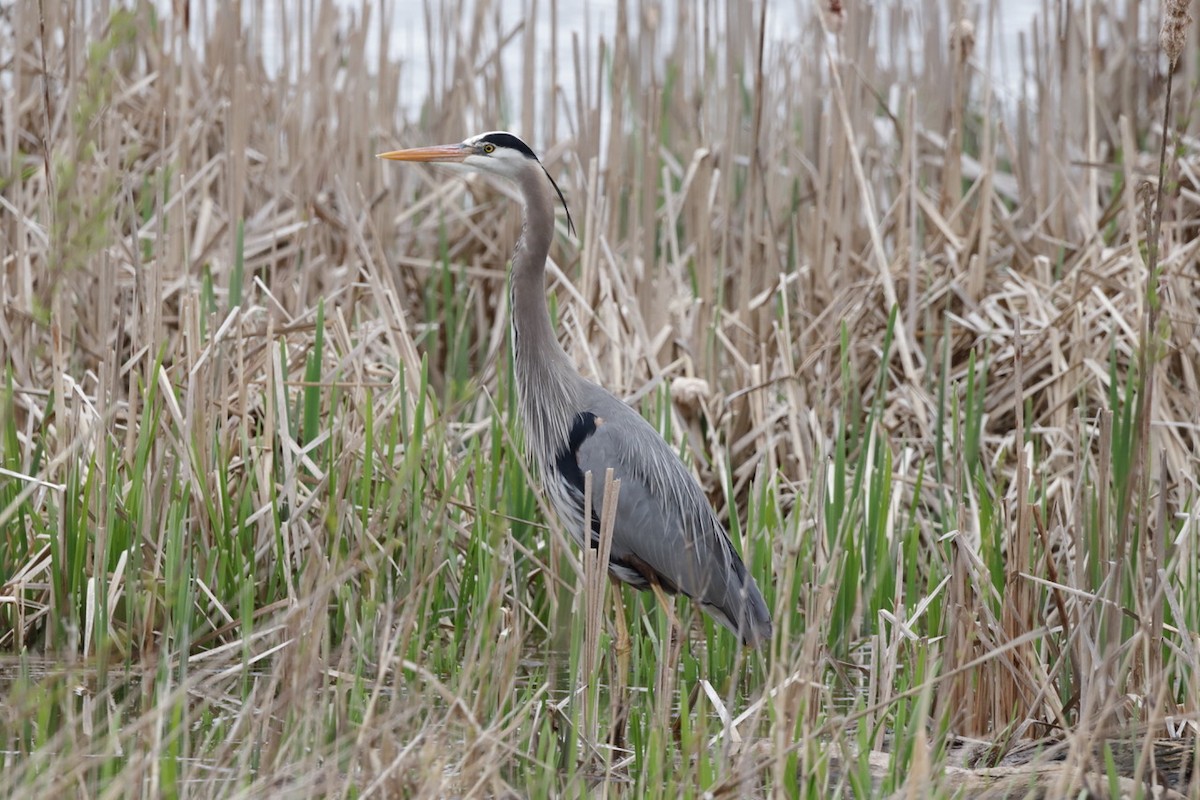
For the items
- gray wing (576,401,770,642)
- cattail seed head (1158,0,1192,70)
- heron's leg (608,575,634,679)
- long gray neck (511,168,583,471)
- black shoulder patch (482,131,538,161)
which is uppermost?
cattail seed head (1158,0,1192,70)

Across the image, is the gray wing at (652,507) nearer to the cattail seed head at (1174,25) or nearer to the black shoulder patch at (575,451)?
the black shoulder patch at (575,451)

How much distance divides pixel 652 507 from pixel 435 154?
1.10m

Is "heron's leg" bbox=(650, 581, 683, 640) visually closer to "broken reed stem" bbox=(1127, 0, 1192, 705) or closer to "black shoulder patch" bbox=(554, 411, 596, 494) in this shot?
"black shoulder patch" bbox=(554, 411, 596, 494)

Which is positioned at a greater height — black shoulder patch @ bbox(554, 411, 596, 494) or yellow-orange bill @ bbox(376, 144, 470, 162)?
yellow-orange bill @ bbox(376, 144, 470, 162)

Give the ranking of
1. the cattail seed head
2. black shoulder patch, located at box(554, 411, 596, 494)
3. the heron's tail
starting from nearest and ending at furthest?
the cattail seed head → the heron's tail → black shoulder patch, located at box(554, 411, 596, 494)

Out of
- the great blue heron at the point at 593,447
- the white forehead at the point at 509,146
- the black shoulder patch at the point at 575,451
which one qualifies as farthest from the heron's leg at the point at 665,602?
the white forehead at the point at 509,146

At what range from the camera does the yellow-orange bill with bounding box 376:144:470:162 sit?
3857mm

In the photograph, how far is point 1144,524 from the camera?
8.22 feet

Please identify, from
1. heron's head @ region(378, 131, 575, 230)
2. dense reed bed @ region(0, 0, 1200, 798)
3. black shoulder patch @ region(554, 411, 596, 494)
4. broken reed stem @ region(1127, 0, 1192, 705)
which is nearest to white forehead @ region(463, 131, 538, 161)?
heron's head @ region(378, 131, 575, 230)

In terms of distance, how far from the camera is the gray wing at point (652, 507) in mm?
3740

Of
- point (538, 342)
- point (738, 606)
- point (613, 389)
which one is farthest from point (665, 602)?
point (613, 389)

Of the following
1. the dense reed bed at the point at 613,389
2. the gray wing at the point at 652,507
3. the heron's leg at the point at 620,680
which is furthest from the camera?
the gray wing at the point at 652,507

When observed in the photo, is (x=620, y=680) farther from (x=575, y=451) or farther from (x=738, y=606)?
(x=575, y=451)

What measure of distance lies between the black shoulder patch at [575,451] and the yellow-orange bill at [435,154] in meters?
0.78
